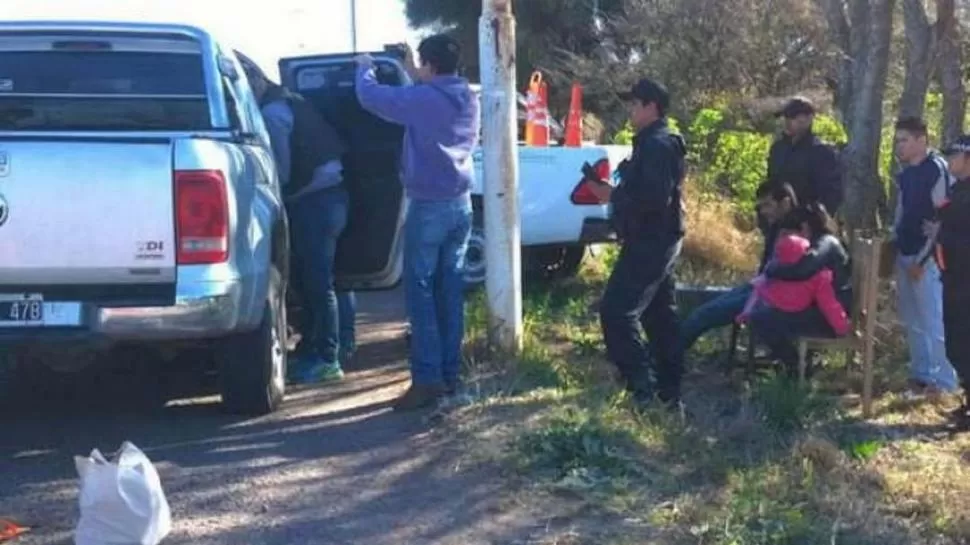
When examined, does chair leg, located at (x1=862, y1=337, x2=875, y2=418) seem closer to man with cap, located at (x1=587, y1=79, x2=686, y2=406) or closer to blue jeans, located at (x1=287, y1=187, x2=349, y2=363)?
man with cap, located at (x1=587, y1=79, x2=686, y2=406)

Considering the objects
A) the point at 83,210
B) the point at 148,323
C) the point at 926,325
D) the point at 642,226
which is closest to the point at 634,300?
the point at 642,226

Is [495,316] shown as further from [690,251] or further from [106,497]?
[690,251]

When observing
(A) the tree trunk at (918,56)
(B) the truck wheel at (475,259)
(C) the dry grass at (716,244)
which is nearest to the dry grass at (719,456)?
(B) the truck wheel at (475,259)

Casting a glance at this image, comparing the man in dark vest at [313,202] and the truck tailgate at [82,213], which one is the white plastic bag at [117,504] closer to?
the truck tailgate at [82,213]

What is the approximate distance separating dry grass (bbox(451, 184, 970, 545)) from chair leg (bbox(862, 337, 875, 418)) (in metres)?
0.09

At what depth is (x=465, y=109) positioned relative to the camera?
7.95 m

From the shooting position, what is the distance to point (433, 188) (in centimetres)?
791

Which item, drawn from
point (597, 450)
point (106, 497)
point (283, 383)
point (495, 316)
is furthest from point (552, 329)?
point (106, 497)

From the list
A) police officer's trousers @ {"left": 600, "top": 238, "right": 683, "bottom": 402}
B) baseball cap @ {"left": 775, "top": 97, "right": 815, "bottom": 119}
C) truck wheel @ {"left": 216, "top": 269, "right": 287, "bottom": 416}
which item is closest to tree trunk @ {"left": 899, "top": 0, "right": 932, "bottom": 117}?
baseball cap @ {"left": 775, "top": 97, "right": 815, "bottom": 119}

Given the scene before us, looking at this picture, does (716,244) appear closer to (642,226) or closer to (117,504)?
(642,226)

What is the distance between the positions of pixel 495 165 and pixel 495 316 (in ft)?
2.65

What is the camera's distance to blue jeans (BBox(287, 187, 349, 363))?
29.6 ft

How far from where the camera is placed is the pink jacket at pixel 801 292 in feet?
29.9

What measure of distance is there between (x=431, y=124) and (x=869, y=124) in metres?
6.07
